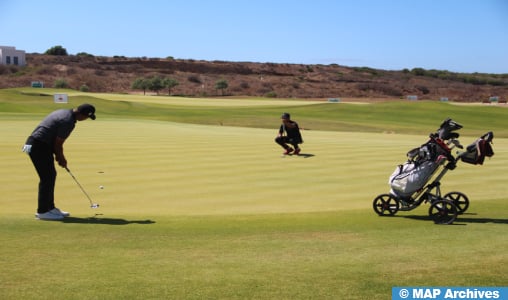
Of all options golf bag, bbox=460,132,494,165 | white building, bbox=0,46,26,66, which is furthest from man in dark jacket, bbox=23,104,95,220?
white building, bbox=0,46,26,66

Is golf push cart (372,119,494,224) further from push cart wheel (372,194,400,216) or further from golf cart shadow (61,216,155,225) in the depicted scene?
golf cart shadow (61,216,155,225)

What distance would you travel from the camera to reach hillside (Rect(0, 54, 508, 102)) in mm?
125875

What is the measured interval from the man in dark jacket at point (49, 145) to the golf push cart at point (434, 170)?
5.78m

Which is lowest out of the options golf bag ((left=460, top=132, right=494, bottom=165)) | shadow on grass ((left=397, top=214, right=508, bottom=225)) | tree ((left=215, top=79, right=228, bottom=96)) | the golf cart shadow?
the golf cart shadow

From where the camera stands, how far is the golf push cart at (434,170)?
1097 cm

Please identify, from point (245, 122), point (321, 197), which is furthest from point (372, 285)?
point (245, 122)

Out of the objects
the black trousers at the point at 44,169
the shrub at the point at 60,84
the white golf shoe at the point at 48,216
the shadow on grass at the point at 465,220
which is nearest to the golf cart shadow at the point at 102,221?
the white golf shoe at the point at 48,216

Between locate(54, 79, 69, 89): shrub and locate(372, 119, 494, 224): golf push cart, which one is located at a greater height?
locate(54, 79, 69, 89): shrub

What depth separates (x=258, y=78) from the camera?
148125mm

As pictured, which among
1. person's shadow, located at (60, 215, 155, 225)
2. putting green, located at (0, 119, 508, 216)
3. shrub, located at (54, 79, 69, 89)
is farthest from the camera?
shrub, located at (54, 79, 69, 89)

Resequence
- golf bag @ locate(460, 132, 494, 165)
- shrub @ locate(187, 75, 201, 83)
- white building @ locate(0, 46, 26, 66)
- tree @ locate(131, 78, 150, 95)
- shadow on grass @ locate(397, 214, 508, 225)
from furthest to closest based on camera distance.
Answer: white building @ locate(0, 46, 26, 66)
shrub @ locate(187, 75, 201, 83)
tree @ locate(131, 78, 150, 95)
shadow on grass @ locate(397, 214, 508, 225)
golf bag @ locate(460, 132, 494, 165)

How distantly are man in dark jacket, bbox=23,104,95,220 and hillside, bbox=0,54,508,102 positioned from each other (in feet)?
348

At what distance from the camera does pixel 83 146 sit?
79.2 ft

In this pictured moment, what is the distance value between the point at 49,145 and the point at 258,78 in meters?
138
